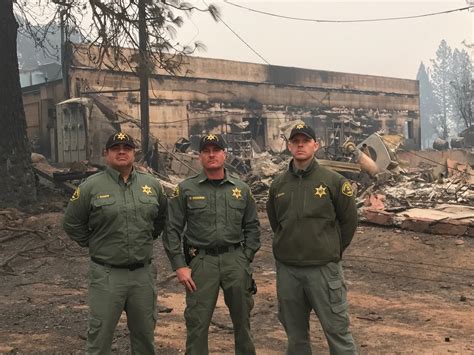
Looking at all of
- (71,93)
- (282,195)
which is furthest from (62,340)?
(71,93)

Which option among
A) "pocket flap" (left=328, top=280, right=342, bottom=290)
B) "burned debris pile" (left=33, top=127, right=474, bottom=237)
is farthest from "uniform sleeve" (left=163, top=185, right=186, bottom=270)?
"burned debris pile" (left=33, top=127, right=474, bottom=237)

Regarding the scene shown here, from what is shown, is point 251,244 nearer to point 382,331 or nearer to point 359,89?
point 382,331

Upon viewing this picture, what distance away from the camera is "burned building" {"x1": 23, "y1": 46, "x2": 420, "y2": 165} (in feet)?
53.3

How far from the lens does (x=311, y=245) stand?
10.3 feet


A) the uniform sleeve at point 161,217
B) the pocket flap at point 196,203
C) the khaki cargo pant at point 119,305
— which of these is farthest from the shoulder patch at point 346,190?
the khaki cargo pant at point 119,305

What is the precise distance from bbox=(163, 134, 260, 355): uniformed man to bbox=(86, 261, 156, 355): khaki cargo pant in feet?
0.80

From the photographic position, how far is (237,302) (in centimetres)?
327

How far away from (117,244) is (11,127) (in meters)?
7.76

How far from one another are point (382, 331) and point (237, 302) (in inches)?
77.4

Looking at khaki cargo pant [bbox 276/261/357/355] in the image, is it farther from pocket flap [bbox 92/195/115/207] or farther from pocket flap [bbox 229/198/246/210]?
pocket flap [bbox 92/195/115/207]

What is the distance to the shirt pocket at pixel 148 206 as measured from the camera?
3.23m

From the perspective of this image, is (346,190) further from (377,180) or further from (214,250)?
(377,180)

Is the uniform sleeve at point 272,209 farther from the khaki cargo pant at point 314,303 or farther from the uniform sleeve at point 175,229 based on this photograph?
the uniform sleeve at point 175,229

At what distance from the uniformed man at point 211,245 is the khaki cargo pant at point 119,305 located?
0.24 meters
